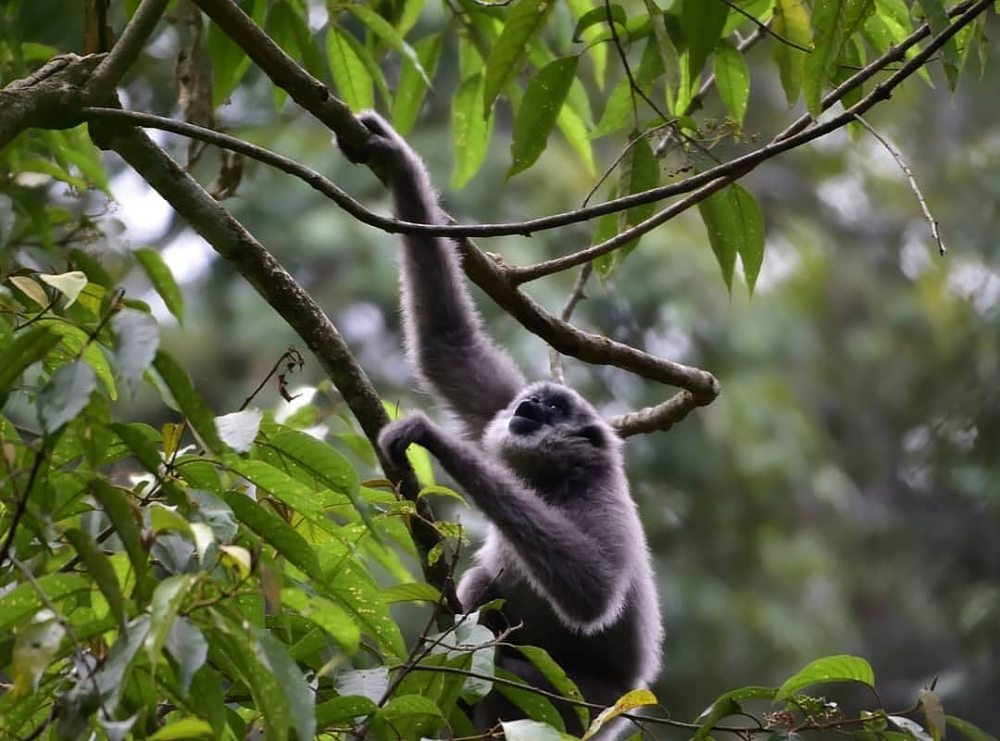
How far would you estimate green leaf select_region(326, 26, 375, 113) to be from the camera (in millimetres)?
4352

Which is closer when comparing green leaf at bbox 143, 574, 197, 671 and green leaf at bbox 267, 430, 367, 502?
green leaf at bbox 143, 574, 197, 671

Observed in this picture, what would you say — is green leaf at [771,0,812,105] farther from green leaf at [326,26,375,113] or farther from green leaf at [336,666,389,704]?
green leaf at [336,666,389,704]

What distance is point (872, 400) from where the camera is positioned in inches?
784

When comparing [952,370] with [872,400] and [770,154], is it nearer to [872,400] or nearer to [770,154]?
[872,400]

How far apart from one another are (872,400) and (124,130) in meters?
18.2

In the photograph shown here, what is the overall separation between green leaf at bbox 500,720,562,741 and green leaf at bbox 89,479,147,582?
2.97 ft

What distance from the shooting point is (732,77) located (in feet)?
13.0

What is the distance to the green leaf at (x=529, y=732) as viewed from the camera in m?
2.57

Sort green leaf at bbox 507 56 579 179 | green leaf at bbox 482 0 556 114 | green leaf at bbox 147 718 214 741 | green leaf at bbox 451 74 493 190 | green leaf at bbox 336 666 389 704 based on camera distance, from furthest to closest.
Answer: green leaf at bbox 451 74 493 190 < green leaf at bbox 507 56 579 179 < green leaf at bbox 482 0 556 114 < green leaf at bbox 336 666 389 704 < green leaf at bbox 147 718 214 741

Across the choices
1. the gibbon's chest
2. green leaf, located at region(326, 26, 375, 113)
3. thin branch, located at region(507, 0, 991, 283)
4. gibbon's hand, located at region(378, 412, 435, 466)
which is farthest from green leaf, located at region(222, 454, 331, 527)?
the gibbon's chest

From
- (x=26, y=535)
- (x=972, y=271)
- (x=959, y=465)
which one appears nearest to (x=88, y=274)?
(x=26, y=535)

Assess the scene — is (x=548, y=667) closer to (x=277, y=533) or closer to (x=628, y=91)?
(x=277, y=533)

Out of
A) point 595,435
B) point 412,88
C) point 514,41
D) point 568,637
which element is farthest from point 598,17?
point 568,637

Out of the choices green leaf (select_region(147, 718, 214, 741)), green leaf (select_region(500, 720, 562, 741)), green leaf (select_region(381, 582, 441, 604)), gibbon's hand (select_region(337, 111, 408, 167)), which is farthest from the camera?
gibbon's hand (select_region(337, 111, 408, 167))
